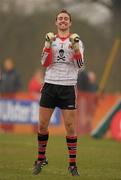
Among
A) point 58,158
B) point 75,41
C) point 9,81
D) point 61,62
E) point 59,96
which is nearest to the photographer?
point 75,41

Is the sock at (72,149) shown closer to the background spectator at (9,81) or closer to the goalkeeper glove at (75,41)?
the goalkeeper glove at (75,41)

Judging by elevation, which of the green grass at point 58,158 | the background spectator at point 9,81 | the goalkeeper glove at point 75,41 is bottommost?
the green grass at point 58,158

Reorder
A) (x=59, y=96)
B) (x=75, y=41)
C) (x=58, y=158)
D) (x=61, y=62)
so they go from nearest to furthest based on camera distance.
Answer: (x=75, y=41), (x=61, y=62), (x=59, y=96), (x=58, y=158)

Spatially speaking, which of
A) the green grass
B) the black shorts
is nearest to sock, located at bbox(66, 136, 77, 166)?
the green grass

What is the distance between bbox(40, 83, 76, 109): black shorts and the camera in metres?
12.2

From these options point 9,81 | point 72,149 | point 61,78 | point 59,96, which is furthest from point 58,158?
point 9,81

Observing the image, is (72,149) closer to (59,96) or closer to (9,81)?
(59,96)

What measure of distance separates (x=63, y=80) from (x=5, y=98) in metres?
12.5

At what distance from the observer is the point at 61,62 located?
12156mm

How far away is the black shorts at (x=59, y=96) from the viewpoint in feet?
40.2

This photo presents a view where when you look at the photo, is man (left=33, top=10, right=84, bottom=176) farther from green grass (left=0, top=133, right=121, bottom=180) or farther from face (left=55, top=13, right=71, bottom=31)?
green grass (left=0, top=133, right=121, bottom=180)

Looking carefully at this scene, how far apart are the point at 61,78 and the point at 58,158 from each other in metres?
3.28

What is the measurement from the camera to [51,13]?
3734 centimetres

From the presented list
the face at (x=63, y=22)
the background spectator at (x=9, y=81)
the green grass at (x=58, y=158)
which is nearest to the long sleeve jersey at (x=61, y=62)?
the face at (x=63, y=22)
